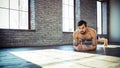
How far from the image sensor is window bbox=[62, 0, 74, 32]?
6.96 meters

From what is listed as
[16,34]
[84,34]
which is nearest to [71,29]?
[16,34]

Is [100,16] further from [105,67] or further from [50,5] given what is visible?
[105,67]

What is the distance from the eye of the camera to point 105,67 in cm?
168

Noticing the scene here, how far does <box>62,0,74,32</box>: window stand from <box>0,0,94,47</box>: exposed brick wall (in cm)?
47

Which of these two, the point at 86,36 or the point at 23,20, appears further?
the point at 23,20

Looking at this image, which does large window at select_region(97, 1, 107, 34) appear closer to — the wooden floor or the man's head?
the man's head

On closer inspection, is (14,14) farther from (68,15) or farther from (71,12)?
(71,12)

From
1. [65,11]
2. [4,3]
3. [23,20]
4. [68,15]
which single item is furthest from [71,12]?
[4,3]

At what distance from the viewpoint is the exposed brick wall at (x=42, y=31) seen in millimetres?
4812

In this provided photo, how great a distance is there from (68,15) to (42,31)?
2.01m

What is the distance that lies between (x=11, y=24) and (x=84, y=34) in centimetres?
257

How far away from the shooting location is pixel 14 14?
5.14 metres

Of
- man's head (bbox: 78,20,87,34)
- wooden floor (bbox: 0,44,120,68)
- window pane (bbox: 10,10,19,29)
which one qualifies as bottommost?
wooden floor (bbox: 0,44,120,68)

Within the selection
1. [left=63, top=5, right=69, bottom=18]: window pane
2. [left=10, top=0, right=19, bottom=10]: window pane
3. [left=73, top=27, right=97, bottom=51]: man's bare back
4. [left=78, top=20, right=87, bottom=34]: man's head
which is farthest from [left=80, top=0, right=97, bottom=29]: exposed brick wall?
[left=78, top=20, right=87, bottom=34]: man's head
